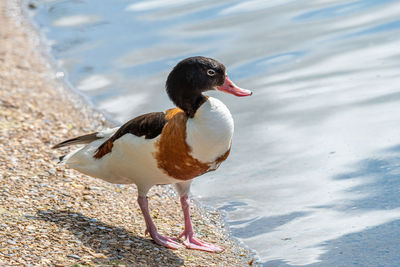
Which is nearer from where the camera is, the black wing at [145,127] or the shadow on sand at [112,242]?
the shadow on sand at [112,242]

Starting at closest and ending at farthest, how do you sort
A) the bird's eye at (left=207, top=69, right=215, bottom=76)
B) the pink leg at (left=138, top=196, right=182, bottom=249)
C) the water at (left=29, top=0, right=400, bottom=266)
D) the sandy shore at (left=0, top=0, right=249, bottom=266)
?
the sandy shore at (left=0, top=0, right=249, bottom=266) < the bird's eye at (left=207, top=69, right=215, bottom=76) < the pink leg at (left=138, top=196, right=182, bottom=249) < the water at (left=29, top=0, right=400, bottom=266)

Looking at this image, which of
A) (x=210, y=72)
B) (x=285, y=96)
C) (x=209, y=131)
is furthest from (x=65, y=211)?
(x=285, y=96)

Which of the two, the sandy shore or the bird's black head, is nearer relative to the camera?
the sandy shore

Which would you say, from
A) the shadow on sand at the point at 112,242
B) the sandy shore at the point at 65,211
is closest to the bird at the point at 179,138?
the shadow on sand at the point at 112,242

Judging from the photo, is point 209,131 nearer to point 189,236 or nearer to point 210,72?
point 210,72

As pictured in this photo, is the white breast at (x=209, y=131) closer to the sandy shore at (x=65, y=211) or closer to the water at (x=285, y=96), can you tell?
the sandy shore at (x=65, y=211)

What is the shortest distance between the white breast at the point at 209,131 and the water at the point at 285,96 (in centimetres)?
129

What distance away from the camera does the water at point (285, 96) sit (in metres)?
5.71

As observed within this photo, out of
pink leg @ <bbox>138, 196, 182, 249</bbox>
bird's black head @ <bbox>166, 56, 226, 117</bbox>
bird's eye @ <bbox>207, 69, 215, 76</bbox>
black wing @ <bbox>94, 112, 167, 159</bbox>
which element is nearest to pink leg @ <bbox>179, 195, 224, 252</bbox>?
pink leg @ <bbox>138, 196, 182, 249</bbox>

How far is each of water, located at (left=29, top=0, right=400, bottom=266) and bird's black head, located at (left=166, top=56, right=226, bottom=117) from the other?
5.13 feet

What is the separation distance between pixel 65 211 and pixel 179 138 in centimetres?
129

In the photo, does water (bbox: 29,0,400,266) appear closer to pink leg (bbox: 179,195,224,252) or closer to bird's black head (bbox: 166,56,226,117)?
pink leg (bbox: 179,195,224,252)

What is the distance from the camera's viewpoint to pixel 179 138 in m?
4.51

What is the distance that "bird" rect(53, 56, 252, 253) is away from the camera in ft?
14.7
